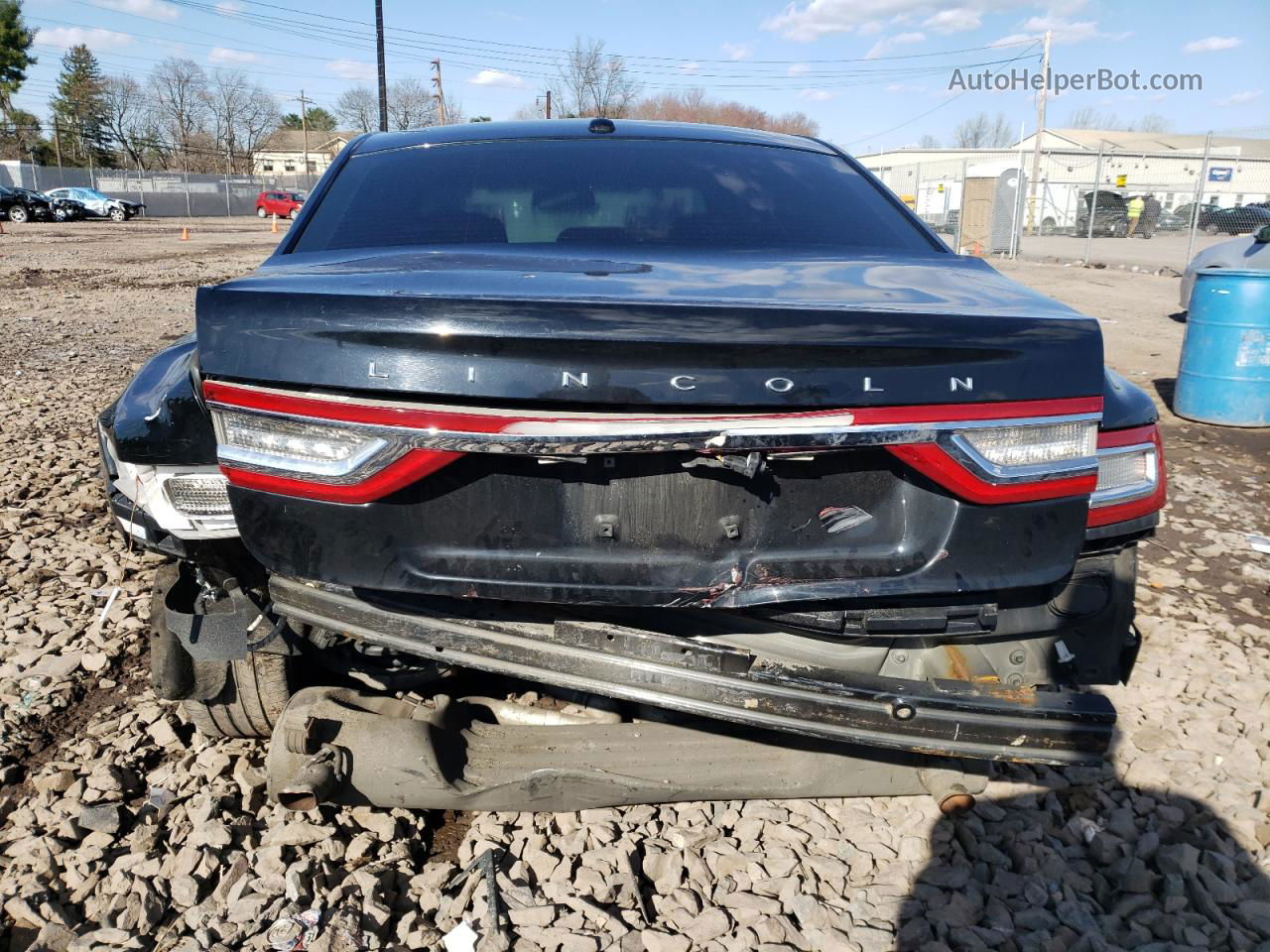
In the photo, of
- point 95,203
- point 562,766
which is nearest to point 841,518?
point 562,766

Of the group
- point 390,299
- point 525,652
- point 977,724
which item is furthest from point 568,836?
point 390,299

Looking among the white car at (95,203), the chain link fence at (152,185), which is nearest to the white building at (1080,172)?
the white car at (95,203)

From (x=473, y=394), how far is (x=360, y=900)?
130 centimetres

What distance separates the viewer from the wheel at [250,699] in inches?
95.6

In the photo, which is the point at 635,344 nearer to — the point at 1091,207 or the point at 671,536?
the point at 671,536

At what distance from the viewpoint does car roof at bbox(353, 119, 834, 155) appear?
2.98 meters

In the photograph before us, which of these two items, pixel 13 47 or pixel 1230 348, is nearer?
pixel 1230 348

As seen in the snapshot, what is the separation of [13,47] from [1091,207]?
61.7m

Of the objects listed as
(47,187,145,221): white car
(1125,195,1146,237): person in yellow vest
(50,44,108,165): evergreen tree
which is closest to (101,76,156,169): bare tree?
(50,44,108,165): evergreen tree

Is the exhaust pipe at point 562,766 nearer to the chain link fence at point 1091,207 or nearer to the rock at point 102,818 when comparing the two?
the rock at point 102,818

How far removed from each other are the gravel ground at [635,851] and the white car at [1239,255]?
689 cm

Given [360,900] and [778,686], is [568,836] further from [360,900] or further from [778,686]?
[778,686]

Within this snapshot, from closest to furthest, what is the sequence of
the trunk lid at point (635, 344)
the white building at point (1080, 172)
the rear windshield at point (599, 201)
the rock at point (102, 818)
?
the trunk lid at point (635, 344) < the rock at point (102, 818) < the rear windshield at point (599, 201) < the white building at point (1080, 172)

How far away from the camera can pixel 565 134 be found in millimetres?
2988
